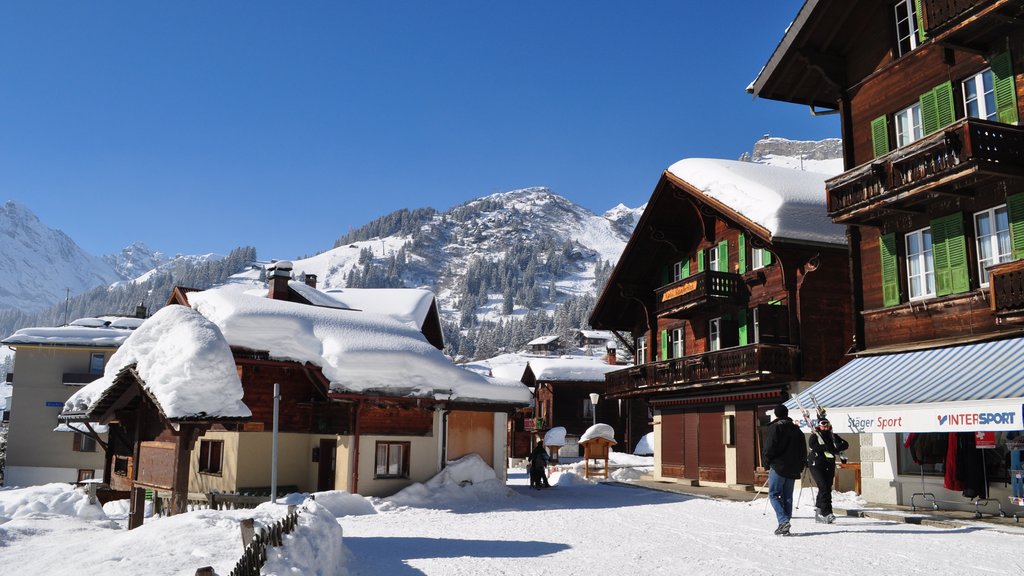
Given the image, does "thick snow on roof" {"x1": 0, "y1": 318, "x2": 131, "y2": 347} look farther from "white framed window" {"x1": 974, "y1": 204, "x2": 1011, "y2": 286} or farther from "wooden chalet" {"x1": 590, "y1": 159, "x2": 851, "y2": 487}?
"white framed window" {"x1": 974, "y1": 204, "x2": 1011, "y2": 286}

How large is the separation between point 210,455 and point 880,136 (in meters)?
19.4

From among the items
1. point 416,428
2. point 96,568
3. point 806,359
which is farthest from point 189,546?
point 806,359

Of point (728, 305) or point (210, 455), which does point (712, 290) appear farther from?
point (210, 455)

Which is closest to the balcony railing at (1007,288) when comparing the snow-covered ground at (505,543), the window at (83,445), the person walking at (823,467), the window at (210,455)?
the snow-covered ground at (505,543)

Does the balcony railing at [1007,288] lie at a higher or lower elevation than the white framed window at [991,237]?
lower

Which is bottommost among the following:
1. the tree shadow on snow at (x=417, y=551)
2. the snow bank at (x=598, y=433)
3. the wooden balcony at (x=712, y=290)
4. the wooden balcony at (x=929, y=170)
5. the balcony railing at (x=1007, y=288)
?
the tree shadow on snow at (x=417, y=551)

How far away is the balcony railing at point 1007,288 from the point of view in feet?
48.0

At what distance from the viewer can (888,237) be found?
61.8 ft

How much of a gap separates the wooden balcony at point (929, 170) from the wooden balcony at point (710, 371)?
5987 mm

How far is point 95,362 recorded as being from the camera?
4962 centimetres

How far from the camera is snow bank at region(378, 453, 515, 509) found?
20.9 meters

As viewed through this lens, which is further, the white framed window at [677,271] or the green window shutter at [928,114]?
the white framed window at [677,271]

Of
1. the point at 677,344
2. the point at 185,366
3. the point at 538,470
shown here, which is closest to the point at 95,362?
the point at 538,470

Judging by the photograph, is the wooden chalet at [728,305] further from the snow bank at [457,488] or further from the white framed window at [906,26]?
the snow bank at [457,488]
